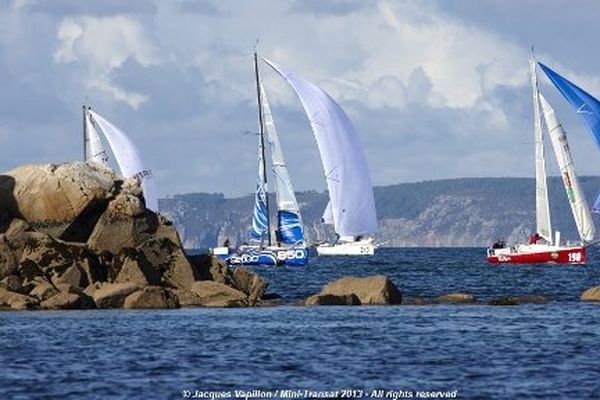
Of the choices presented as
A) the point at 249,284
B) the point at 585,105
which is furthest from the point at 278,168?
the point at 249,284

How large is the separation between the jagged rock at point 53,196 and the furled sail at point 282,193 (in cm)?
5456

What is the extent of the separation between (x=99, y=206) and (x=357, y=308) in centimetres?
1028

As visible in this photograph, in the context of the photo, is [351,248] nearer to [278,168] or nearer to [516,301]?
[278,168]

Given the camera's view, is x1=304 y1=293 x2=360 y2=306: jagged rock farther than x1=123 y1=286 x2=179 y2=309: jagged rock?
Yes

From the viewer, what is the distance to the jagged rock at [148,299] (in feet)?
175

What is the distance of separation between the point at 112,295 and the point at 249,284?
7536mm

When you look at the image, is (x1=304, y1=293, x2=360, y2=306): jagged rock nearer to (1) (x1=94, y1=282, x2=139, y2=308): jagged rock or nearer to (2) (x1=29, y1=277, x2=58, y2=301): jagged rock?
(1) (x1=94, y1=282, x2=139, y2=308): jagged rock

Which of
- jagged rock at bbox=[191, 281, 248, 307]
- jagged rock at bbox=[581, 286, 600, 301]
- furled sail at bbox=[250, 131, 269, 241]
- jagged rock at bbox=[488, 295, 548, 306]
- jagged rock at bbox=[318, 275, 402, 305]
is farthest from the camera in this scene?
furled sail at bbox=[250, 131, 269, 241]

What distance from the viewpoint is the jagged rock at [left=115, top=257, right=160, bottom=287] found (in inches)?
2157

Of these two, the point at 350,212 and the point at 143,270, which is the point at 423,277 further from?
the point at 143,270

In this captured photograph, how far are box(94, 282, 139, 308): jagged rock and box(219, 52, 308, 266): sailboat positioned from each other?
194 ft

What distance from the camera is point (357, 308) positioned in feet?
178

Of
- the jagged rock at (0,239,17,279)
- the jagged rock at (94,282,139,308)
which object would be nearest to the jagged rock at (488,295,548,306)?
the jagged rock at (94,282,139,308)

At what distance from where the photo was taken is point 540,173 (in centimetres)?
10838
